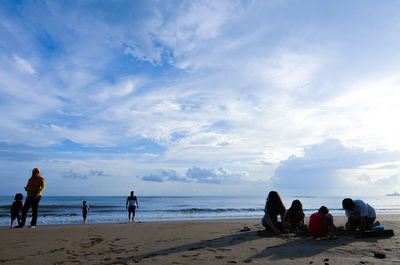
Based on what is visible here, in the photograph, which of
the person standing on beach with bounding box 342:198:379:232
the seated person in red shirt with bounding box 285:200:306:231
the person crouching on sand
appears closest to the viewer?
the person standing on beach with bounding box 342:198:379:232

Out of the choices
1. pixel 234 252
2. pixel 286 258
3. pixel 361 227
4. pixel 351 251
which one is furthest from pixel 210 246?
pixel 361 227

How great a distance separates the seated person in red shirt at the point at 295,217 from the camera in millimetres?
7669

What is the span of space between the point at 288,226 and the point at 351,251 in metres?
2.53

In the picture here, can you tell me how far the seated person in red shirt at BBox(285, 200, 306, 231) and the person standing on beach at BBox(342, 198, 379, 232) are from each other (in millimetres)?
1192

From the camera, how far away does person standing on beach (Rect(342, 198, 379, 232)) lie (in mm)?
6945

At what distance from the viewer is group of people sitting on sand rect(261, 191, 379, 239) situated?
6.69 m

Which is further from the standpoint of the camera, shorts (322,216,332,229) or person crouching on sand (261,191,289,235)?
person crouching on sand (261,191,289,235)

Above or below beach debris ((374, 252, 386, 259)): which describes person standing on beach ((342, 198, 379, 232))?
above

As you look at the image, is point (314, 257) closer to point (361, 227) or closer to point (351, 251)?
point (351, 251)

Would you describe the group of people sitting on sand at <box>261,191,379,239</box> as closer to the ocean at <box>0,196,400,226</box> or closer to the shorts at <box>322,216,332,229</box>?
the shorts at <box>322,216,332,229</box>

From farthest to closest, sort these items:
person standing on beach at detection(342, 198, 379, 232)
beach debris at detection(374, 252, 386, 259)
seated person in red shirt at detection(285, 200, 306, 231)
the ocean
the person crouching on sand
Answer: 1. the ocean
2. seated person in red shirt at detection(285, 200, 306, 231)
3. the person crouching on sand
4. person standing on beach at detection(342, 198, 379, 232)
5. beach debris at detection(374, 252, 386, 259)

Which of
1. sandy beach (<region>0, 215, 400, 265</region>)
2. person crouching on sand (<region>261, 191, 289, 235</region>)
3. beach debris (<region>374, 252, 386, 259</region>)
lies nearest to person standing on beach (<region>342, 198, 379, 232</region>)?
sandy beach (<region>0, 215, 400, 265</region>)

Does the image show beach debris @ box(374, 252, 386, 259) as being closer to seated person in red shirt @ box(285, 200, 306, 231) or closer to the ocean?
seated person in red shirt @ box(285, 200, 306, 231)

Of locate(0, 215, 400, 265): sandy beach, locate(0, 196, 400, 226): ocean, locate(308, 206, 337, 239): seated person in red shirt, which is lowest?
locate(0, 196, 400, 226): ocean
